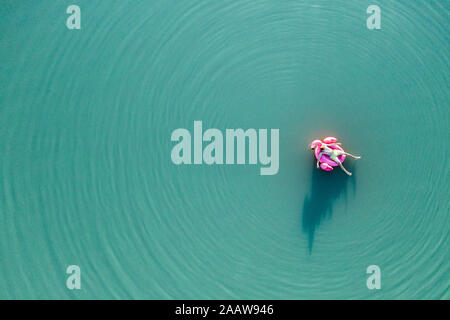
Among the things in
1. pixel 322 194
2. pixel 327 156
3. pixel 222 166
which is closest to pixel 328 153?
pixel 327 156

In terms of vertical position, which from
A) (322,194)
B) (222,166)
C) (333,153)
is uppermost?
(333,153)

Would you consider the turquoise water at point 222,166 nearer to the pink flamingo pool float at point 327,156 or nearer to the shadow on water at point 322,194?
the shadow on water at point 322,194

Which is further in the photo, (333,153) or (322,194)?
(322,194)

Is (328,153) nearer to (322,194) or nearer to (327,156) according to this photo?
(327,156)

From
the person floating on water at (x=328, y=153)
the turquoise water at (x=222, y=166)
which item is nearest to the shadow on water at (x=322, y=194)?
the turquoise water at (x=222, y=166)

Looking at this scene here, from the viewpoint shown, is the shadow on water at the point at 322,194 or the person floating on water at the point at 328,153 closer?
the person floating on water at the point at 328,153

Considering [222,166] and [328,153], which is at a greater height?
[328,153]
